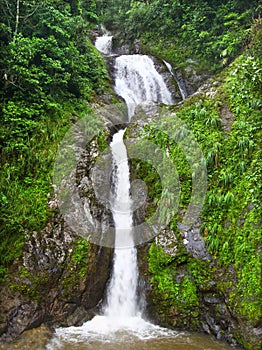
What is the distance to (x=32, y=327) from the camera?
6.74 m

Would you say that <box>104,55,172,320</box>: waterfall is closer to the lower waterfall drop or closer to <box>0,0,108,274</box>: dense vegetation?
the lower waterfall drop

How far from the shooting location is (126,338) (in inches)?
264

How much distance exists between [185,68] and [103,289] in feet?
40.0

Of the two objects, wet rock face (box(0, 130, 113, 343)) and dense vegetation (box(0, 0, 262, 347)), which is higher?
dense vegetation (box(0, 0, 262, 347))

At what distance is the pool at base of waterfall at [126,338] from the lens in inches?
250

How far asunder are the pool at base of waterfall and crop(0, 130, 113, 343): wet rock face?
0.45 meters

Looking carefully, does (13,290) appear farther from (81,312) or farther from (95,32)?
(95,32)

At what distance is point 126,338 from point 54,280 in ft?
7.07

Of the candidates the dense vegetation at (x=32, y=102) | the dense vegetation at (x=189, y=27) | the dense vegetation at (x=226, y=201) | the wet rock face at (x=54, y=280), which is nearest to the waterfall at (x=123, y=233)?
the wet rock face at (x=54, y=280)

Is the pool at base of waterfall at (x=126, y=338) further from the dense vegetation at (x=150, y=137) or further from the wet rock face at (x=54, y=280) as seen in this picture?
the dense vegetation at (x=150, y=137)

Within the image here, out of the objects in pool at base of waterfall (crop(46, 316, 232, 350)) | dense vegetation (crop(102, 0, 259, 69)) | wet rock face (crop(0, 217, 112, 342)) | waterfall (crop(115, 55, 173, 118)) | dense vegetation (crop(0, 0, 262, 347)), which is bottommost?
pool at base of waterfall (crop(46, 316, 232, 350))

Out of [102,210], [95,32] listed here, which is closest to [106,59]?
[95,32]

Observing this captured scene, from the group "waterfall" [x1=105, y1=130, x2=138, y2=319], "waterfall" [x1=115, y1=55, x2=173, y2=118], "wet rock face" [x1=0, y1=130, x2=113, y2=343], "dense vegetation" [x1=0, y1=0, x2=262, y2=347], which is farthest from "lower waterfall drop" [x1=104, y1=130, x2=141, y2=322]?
"waterfall" [x1=115, y1=55, x2=173, y2=118]

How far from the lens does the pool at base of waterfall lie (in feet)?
20.8
